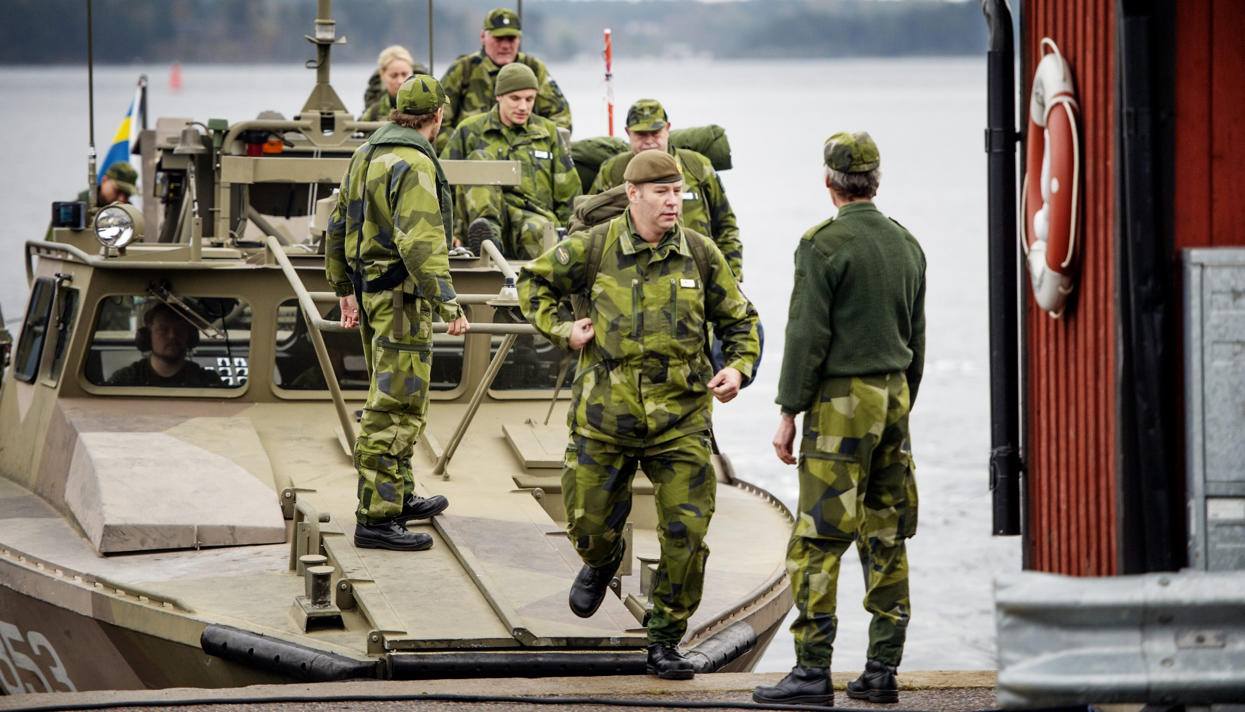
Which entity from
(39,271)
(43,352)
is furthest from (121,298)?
(39,271)

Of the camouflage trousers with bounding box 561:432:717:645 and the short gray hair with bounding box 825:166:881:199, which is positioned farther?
the camouflage trousers with bounding box 561:432:717:645

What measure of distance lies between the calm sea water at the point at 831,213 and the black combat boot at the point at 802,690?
29.1ft

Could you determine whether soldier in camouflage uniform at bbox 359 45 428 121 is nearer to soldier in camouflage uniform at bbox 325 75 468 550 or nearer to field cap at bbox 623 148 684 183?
soldier in camouflage uniform at bbox 325 75 468 550

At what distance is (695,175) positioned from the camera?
873cm

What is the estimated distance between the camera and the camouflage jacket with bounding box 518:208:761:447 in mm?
5883

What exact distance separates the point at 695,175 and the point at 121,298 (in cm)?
268

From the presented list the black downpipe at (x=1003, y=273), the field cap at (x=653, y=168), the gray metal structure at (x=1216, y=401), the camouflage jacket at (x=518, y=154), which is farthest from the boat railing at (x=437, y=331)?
the gray metal structure at (x=1216, y=401)

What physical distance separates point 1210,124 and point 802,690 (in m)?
2.08

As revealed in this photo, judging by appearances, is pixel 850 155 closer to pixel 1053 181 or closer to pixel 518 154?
pixel 1053 181

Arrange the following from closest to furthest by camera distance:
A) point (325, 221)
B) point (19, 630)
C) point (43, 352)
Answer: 1. point (19, 630)
2. point (325, 221)
3. point (43, 352)

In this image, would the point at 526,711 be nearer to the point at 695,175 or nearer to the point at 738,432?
the point at 695,175

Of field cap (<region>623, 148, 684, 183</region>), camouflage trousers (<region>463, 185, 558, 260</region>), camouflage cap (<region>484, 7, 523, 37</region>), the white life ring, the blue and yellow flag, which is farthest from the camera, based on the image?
Result: the blue and yellow flag

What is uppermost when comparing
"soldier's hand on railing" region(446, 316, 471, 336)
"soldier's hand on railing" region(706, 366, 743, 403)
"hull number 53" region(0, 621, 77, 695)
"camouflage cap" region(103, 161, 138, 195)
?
"camouflage cap" region(103, 161, 138, 195)

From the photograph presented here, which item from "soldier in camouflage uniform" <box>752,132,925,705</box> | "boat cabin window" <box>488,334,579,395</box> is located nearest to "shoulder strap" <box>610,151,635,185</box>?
"soldier in camouflage uniform" <box>752,132,925,705</box>
